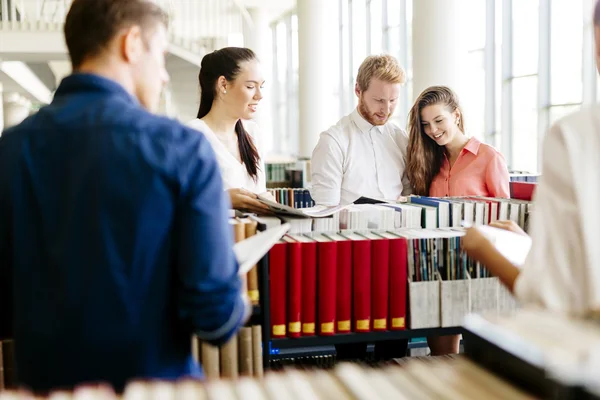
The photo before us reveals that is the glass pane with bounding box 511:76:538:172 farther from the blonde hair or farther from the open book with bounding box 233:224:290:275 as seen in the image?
the open book with bounding box 233:224:290:275

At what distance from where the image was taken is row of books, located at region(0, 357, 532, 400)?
0.80 metres

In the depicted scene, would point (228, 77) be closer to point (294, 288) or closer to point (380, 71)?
point (380, 71)

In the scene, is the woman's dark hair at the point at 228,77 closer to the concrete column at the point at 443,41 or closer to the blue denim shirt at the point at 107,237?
the blue denim shirt at the point at 107,237

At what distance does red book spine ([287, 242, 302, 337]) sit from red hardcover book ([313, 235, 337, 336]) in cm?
6

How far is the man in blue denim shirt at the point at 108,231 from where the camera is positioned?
1.12 metres

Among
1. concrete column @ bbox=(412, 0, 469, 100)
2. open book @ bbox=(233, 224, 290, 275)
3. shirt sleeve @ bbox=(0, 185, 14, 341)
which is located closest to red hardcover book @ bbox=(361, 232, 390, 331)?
open book @ bbox=(233, 224, 290, 275)

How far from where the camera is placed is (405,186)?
10.6 ft

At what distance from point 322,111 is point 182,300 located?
11.1 m

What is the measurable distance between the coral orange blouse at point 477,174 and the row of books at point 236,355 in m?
1.41

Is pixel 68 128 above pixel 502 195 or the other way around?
above

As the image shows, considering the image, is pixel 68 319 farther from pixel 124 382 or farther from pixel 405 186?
pixel 405 186

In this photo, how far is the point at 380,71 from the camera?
3047mm

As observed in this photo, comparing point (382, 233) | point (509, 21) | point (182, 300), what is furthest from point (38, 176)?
point (509, 21)

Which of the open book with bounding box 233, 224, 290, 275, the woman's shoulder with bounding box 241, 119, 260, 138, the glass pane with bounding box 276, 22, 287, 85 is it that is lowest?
the open book with bounding box 233, 224, 290, 275
